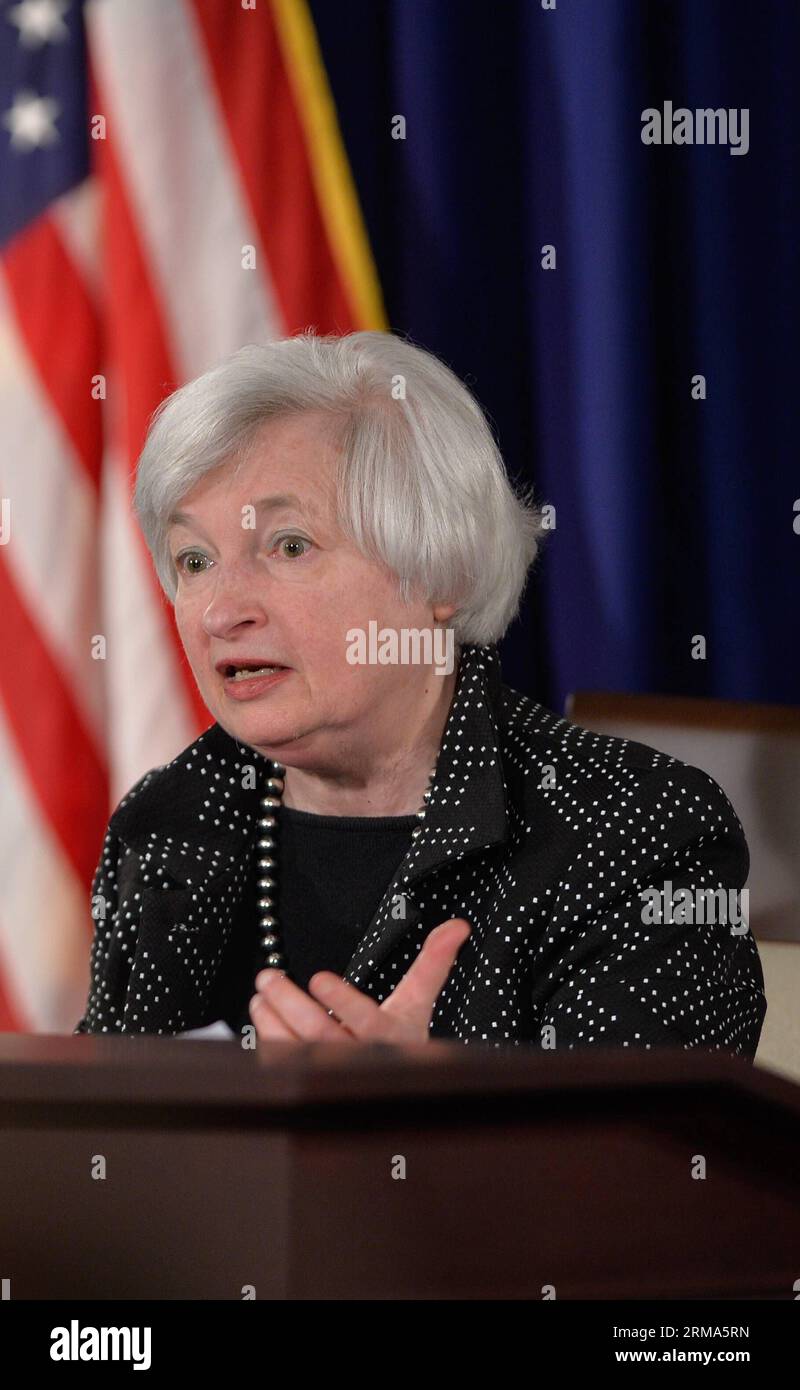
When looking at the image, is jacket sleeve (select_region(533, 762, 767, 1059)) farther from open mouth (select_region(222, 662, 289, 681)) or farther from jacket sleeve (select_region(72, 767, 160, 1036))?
jacket sleeve (select_region(72, 767, 160, 1036))

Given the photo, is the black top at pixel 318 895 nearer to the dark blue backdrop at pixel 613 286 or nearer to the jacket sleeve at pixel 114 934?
the jacket sleeve at pixel 114 934

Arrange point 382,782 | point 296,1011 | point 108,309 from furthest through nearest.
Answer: point 108,309 → point 382,782 → point 296,1011

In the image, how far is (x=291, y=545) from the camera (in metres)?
1.35

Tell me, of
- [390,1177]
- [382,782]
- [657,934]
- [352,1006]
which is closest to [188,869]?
[382,782]

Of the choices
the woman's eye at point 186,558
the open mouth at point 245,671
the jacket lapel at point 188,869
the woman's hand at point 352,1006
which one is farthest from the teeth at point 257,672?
the woman's hand at point 352,1006

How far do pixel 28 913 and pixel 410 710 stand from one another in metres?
1.07

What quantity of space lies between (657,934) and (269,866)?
16.1 inches

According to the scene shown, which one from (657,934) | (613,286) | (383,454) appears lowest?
(657,934)

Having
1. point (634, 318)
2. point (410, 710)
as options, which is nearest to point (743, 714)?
point (410, 710)

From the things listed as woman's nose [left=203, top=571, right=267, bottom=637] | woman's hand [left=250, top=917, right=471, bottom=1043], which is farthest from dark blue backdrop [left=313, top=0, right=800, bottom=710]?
woman's hand [left=250, top=917, right=471, bottom=1043]

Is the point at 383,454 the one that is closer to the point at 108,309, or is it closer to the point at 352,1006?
the point at 352,1006

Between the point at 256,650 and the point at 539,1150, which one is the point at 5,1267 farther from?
the point at 256,650

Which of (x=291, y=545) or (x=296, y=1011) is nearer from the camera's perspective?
(x=296, y=1011)

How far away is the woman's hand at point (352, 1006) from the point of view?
0.85 m
